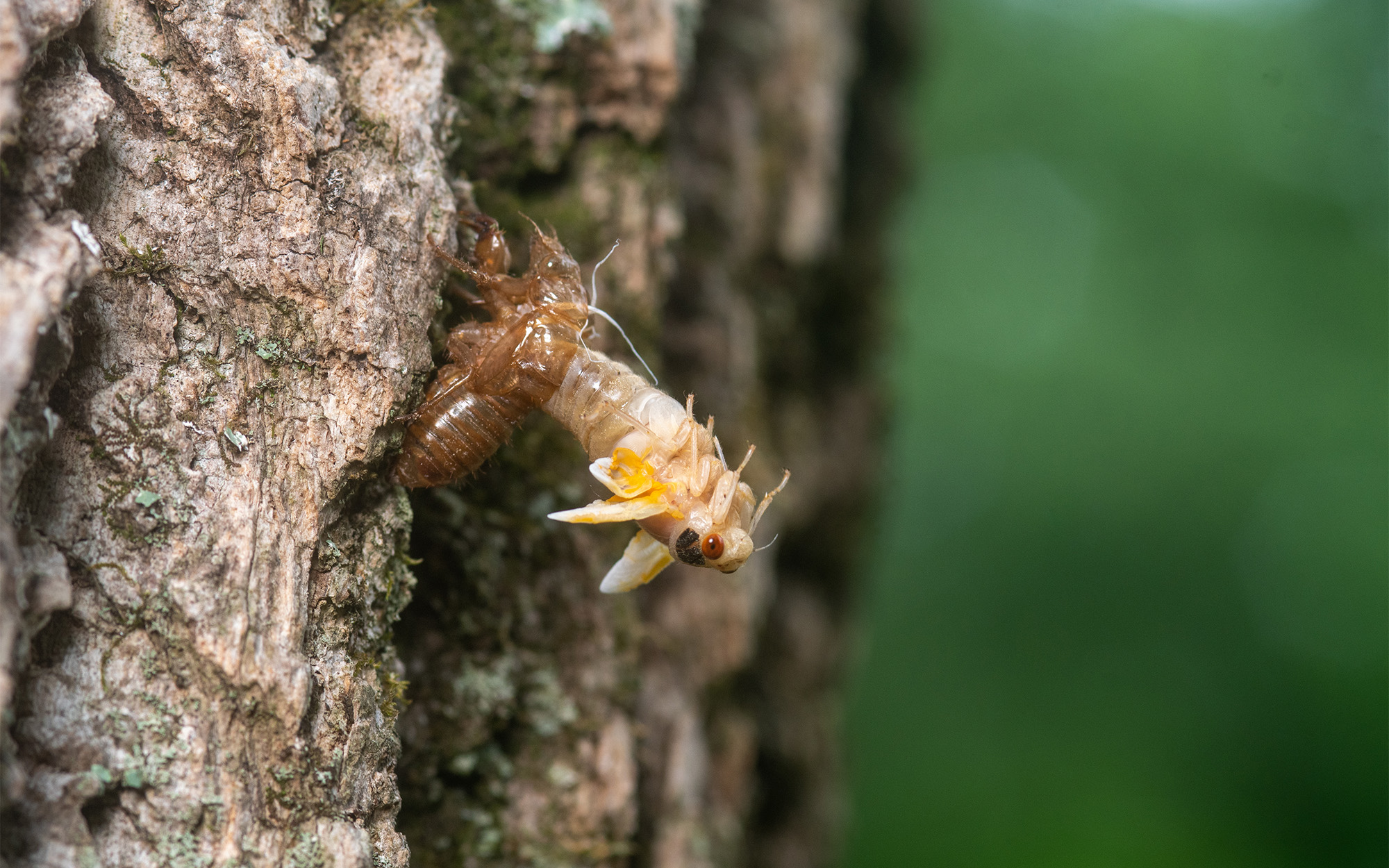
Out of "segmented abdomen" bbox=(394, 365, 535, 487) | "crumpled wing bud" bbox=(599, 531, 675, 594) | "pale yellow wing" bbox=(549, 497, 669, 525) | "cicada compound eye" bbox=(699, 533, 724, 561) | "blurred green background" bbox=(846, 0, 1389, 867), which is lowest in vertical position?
"blurred green background" bbox=(846, 0, 1389, 867)

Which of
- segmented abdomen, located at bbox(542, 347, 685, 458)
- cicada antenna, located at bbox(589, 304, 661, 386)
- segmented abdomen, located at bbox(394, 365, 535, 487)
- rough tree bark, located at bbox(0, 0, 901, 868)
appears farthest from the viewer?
cicada antenna, located at bbox(589, 304, 661, 386)

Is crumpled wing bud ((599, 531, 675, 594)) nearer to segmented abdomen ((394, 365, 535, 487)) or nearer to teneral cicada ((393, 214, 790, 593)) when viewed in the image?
teneral cicada ((393, 214, 790, 593))

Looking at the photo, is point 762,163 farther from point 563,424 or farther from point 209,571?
point 209,571

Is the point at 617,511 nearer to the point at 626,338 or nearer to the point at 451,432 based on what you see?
the point at 451,432

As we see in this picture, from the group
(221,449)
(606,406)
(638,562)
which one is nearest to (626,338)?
(606,406)

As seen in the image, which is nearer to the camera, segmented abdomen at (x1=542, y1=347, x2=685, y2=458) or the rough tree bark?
the rough tree bark

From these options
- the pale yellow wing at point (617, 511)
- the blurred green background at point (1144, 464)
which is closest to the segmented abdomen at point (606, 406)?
the pale yellow wing at point (617, 511)

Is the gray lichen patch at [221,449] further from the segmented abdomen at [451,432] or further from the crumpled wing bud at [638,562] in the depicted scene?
the crumpled wing bud at [638,562]

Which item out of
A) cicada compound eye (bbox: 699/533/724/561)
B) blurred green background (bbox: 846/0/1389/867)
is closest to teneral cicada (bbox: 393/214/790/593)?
cicada compound eye (bbox: 699/533/724/561)
